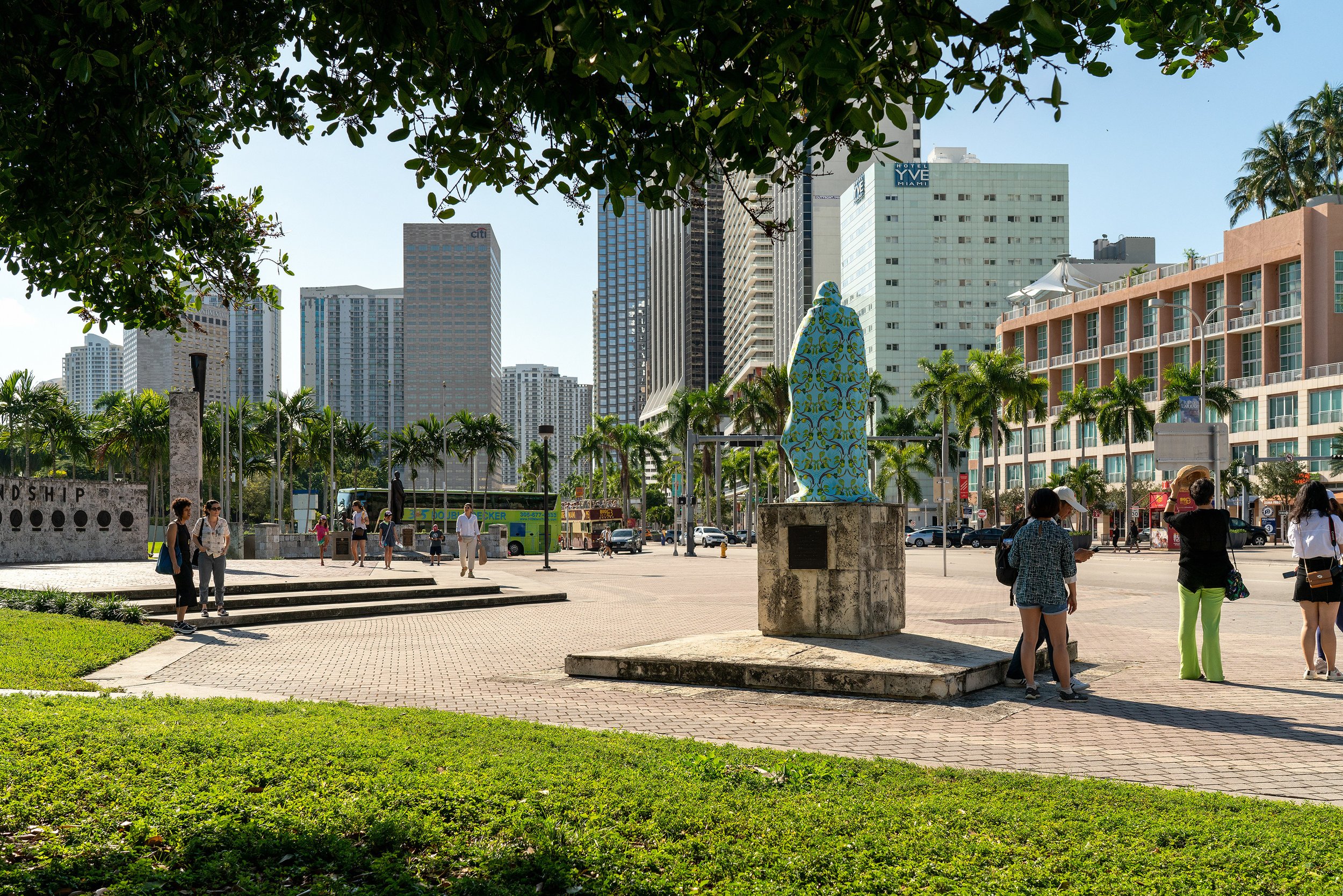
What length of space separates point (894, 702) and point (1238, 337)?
78.2 meters

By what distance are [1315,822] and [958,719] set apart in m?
3.56

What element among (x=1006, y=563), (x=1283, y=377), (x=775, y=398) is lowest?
(x=1006, y=563)

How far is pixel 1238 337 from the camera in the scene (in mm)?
76562

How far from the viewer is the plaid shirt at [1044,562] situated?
354 inches

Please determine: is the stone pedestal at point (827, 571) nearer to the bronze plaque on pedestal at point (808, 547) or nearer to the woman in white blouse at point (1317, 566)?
the bronze plaque on pedestal at point (808, 547)

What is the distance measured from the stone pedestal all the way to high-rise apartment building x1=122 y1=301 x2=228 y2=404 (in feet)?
192

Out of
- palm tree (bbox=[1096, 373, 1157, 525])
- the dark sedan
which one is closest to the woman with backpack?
the dark sedan

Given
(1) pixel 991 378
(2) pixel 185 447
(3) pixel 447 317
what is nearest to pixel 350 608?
(2) pixel 185 447

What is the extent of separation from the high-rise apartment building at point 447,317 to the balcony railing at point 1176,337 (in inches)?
3925

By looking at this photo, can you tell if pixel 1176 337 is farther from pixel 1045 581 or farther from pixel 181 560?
pixel 181 560

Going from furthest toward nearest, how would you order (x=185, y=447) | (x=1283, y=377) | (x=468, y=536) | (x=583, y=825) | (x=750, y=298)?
(x=750, y=298)
(x=1283, y=377)
(x=468, y=536)
(x=185, y=447)
(x=583, y=825)

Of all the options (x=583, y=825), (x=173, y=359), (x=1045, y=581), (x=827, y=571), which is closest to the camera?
(x=583, y=825)

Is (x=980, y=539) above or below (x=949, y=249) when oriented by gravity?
below

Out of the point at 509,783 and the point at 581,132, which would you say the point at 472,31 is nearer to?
the point at 581,132
